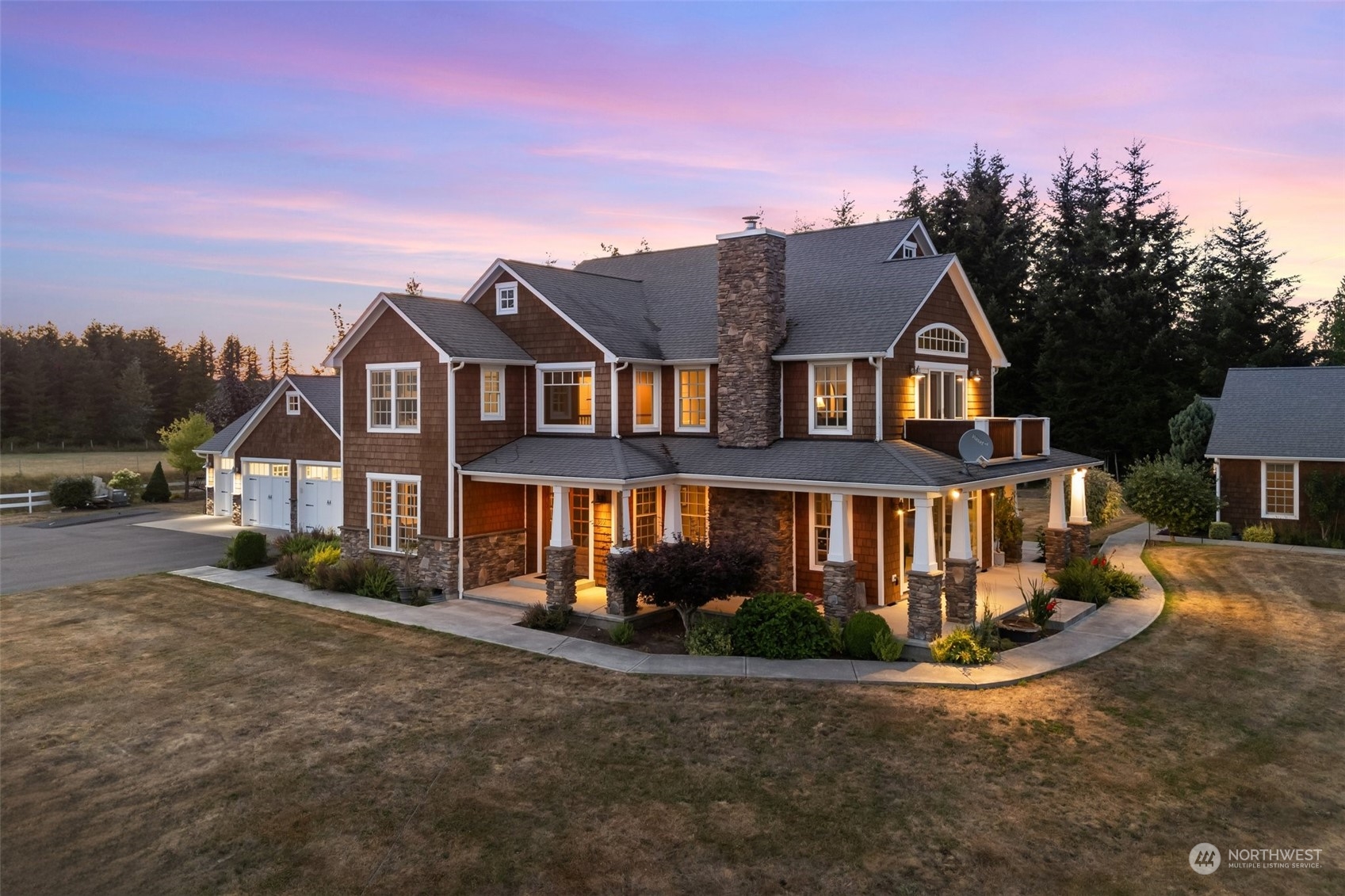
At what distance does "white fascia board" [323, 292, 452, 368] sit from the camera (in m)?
20.4

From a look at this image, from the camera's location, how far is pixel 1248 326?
4397 centimetres

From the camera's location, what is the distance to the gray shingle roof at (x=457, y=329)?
2055 centimetres

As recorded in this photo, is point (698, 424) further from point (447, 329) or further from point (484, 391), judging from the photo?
point (447, 329)

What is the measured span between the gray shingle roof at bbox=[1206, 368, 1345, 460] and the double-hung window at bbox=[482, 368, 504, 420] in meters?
24.8

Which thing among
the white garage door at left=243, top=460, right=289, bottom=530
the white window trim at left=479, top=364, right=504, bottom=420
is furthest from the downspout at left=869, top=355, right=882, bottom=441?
the white garage door at left=243, top=460, right=289, bottom=530

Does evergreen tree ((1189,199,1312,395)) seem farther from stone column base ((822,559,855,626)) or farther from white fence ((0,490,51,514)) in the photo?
white fence ((0,490,51,514))

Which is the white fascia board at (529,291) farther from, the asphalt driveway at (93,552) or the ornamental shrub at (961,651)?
the asphalt driveway at (93,552)

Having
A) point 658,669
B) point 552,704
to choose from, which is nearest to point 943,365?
point 658,669

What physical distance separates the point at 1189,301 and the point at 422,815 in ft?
171

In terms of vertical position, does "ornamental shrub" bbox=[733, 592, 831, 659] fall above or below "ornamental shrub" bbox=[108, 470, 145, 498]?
below

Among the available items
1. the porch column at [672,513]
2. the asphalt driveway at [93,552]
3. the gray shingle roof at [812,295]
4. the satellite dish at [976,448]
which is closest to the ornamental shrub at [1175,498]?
the gray shingle roof at [812,295]

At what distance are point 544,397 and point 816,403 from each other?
24.5 feet

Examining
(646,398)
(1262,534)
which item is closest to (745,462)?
(646,398)

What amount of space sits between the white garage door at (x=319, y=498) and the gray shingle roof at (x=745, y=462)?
10.9 meters
